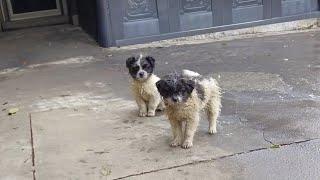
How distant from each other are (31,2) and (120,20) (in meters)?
3.15

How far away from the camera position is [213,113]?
173 inches

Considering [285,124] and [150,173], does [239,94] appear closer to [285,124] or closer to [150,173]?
[285,124]

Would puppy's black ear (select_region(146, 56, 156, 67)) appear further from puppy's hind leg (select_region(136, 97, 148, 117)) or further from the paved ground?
the paved ground

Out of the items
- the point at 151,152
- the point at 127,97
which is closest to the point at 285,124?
the point at 151,152

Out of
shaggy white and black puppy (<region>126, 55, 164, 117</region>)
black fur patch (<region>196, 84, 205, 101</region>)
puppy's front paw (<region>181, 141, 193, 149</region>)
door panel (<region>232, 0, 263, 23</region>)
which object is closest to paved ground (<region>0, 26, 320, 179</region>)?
puppy's front paw (<region>181, 141, 193, 149</region>)

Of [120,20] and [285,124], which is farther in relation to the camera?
[120,20]

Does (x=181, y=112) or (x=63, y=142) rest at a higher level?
(x=181, y=112)

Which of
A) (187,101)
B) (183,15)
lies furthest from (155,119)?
(183,15)

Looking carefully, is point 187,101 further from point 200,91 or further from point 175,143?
point 175,143

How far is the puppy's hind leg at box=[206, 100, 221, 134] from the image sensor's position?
435 centimetres

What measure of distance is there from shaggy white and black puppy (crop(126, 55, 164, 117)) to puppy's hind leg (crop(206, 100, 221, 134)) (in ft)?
2.14

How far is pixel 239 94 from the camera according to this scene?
18.1 ft

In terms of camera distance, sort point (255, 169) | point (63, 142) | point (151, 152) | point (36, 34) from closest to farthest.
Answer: point (255, 169), point (151, 152), point (63, 142), point (36, 34)

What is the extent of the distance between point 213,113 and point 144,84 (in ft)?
2.43
